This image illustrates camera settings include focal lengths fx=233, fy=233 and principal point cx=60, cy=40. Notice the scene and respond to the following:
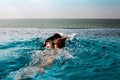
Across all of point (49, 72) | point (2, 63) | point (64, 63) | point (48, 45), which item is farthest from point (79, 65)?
point (2, 63)

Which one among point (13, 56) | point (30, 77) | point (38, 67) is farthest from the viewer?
point (13, 56)

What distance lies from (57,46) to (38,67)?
4334mm

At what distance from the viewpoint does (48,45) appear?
47.3 feet

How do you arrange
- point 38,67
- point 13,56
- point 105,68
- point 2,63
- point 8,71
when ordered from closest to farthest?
1. point 38,67
2. point 8,71
3. point 105,68
4. point 2,63
5. point 13,56

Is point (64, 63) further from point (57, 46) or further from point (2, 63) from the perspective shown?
point (2, 63)

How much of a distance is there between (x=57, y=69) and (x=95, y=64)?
232cm

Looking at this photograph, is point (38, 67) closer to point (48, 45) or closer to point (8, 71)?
point (8, 71)

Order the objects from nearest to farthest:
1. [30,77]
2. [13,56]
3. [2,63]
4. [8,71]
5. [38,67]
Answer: [30,77]
[38,67]
[8,71]
[2,63]
[13,56]

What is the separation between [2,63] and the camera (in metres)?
12.3

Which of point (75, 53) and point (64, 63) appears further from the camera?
point (75, 53)

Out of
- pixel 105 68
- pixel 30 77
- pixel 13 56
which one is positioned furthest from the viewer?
pixel 13 56

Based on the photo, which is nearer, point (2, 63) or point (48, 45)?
point (2, 63)

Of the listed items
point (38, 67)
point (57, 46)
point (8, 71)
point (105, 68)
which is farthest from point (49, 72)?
point (57, 46)

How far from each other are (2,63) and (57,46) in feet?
11.5
